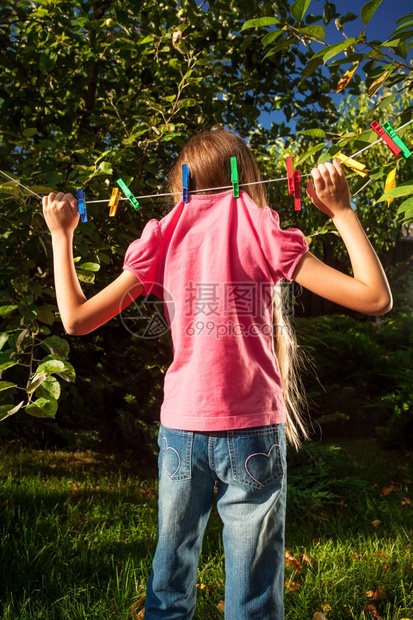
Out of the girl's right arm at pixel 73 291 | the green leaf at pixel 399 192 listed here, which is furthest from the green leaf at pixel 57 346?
the green leaf at pixel 399 192

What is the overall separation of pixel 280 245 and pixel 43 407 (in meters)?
0.83

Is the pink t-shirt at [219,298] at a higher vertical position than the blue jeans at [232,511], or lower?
higher

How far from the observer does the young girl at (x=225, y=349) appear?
1.37 metres

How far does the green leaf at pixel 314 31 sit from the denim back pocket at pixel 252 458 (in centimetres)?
128

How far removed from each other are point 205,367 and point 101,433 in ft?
9.03

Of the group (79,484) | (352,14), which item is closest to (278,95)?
(352,14)

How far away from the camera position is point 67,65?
3.45m

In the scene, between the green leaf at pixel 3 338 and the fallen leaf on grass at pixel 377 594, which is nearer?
the green leaf at pixel 3 338

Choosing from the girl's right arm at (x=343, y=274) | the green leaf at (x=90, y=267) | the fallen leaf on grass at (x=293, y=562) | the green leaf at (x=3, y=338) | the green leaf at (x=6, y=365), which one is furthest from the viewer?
the fallen leaf on grass at (x=293, y=562)

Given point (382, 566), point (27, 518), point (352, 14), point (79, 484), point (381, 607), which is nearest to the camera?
point (381, 607)

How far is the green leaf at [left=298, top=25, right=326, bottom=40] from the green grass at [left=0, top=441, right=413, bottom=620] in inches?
80.8

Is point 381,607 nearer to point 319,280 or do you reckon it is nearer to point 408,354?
point 319,280

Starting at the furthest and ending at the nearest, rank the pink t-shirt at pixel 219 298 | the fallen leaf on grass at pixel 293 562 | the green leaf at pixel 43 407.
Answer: the fallen leaf on grass at pixel 293 562 < the green leaf at pixel 43 407 < the pink t-shirt at pixel 219 298

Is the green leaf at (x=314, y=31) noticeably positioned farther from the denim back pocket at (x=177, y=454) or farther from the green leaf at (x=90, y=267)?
the denim back pocket at (x=177, y=454)
